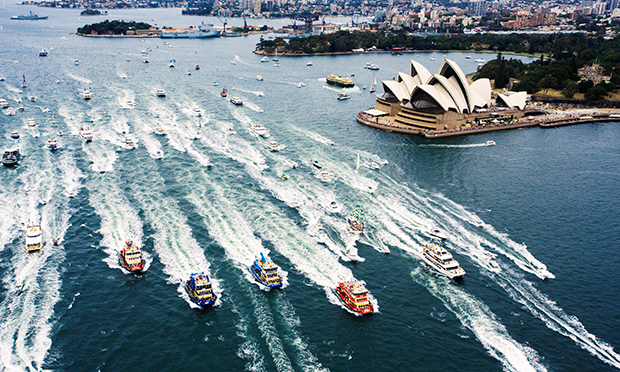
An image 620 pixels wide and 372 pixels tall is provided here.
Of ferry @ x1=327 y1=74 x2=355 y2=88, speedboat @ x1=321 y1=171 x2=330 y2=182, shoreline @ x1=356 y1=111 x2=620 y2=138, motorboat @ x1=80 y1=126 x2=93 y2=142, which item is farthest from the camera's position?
ferry @ x1=327 y1=74 x2=355 y2=88

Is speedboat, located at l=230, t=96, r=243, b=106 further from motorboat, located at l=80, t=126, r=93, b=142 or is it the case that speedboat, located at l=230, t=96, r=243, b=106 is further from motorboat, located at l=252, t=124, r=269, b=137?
motorboat, located at l=80, t=126, r=93, b=142

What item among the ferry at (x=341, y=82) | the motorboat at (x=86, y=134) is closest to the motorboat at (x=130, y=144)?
the motorboat at (x=86, y=134)

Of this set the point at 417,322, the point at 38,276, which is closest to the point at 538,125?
the point at 417,322

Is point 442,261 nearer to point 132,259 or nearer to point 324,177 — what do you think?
point 324,177

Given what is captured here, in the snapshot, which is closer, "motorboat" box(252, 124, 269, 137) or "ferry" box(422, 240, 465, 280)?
Result: "ferry" box(422, 240, 465, 280)

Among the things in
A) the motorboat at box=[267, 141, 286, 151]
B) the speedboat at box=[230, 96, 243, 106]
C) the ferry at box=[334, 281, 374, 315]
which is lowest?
the ferry at box=[334, 281, 374, 315]

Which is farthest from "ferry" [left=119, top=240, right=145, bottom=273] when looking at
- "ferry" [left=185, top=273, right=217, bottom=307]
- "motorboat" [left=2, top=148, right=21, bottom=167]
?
"motorboat" [left=2, top=148, right=21, bottom=167]

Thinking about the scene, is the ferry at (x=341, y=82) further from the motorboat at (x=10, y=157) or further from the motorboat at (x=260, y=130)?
the motorboat at (x=10, y=157)
